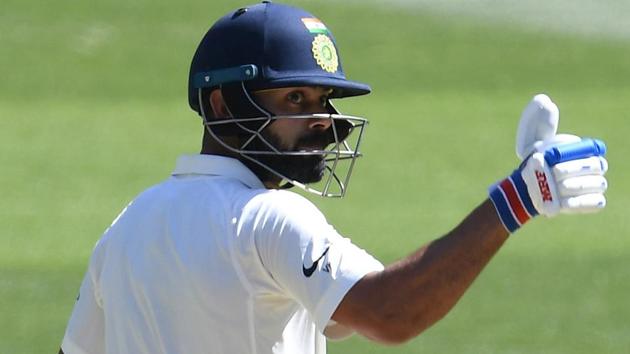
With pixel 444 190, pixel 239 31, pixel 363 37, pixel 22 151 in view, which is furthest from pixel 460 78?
pixel 239 31

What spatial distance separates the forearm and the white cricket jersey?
9 centimetres

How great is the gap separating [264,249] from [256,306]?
0.17m

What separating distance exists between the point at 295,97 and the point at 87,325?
0.84 meters

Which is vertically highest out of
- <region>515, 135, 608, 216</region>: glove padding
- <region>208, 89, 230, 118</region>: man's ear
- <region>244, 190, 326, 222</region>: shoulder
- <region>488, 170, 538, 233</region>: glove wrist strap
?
<region>515, 135, 608, 216</region>: glove padding

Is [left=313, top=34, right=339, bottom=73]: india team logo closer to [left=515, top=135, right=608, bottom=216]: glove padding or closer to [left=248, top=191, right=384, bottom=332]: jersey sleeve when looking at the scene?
[left=248, top=191, right=384, bottom=332]: jersey sleeve

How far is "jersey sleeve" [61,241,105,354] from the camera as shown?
394 centimetres

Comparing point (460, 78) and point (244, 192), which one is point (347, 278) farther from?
point (460, 78)

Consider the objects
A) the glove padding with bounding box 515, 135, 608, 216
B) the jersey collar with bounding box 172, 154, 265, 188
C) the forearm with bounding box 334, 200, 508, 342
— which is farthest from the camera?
the jersey collar with bounding box 172, 154, 265, 188

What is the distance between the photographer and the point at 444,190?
1256 cm

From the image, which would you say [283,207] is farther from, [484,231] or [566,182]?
[566,182]

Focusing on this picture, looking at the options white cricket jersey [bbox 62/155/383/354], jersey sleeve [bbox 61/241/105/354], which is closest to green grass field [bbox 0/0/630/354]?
jersey sleeve [bbox 61/241/105/354]

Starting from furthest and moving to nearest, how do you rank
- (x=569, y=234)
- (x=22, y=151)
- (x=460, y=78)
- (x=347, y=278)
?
(x=460, y=78) → (x=22, y=151) → (x=569, y=234) → (x=347, y=278)

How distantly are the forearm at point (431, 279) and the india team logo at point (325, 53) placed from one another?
0.75 meters

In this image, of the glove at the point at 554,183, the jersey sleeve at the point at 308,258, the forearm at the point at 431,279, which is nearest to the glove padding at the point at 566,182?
the glove at the point at 554,183
